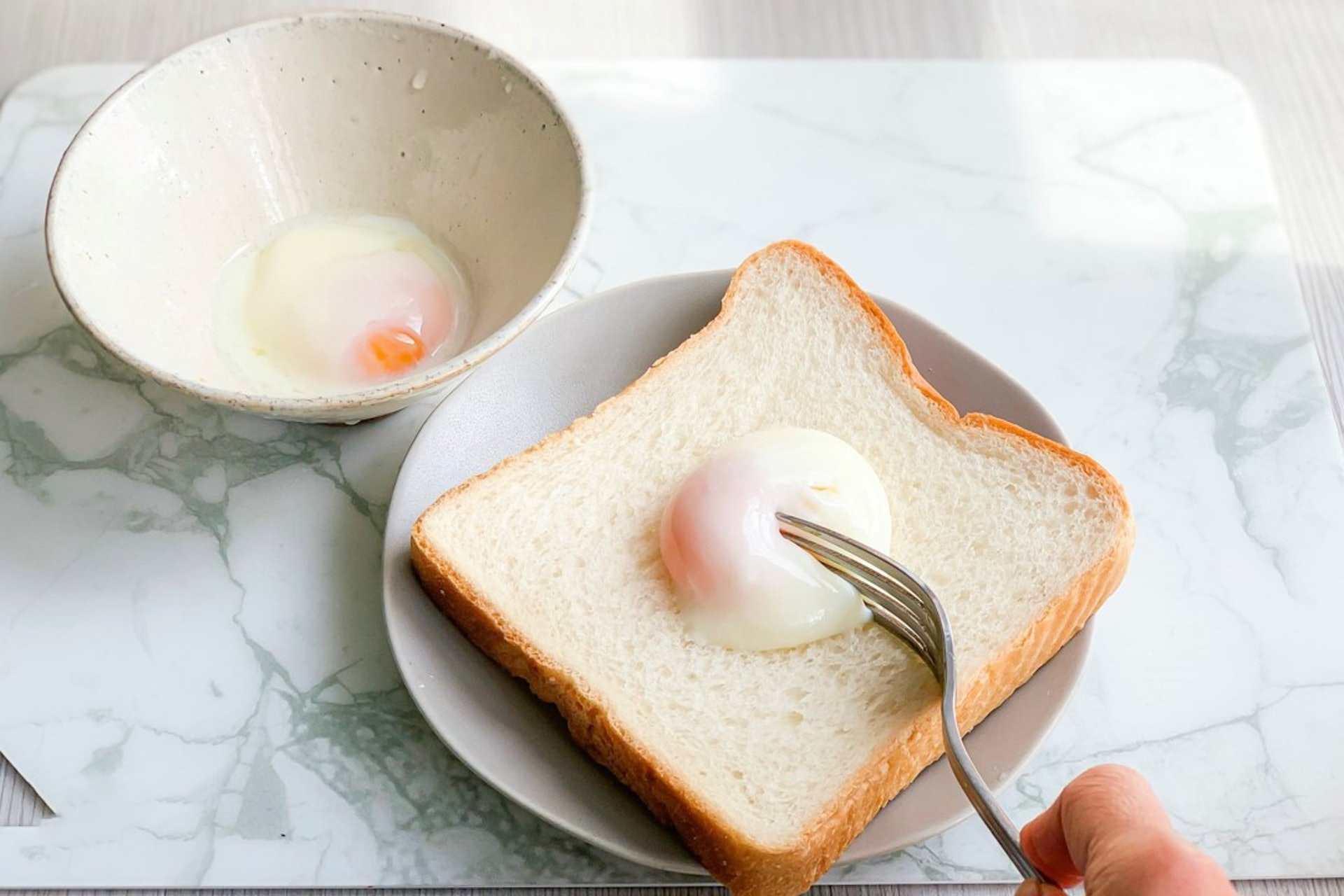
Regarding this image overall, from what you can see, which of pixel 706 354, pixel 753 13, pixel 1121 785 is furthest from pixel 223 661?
pixel 753 13

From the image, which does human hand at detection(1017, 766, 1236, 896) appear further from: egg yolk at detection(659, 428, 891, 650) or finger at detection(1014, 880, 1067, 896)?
egg yolk at detection(659, 428, 891, 650)

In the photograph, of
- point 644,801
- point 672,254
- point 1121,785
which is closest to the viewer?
point 1121,785

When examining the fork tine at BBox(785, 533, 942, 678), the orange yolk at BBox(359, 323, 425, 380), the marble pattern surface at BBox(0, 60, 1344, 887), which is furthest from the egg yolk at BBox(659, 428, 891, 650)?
the orange yolk at BBox(359, 323, 425, 380)

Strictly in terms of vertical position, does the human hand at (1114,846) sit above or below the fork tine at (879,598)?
above

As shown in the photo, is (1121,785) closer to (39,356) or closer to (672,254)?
(672,254)

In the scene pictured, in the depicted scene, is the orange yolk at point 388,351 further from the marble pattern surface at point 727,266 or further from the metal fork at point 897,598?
the metal fork at point 897,598

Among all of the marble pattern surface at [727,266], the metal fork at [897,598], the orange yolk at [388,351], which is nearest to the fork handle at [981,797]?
the metal fork at [897,598]

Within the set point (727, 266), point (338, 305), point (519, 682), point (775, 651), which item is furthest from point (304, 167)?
point (775, 651)
